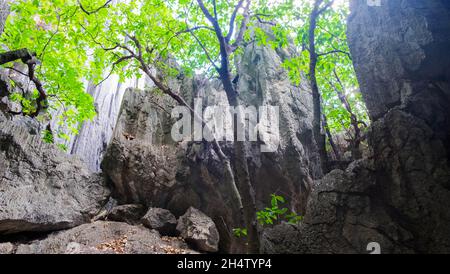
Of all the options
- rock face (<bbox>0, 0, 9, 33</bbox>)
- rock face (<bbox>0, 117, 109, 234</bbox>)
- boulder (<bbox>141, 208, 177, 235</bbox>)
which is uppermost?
rock face (<bbox>0, 0, 9, 33</bbox>)

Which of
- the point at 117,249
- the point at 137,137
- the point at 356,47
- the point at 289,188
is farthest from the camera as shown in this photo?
the point at 137,137

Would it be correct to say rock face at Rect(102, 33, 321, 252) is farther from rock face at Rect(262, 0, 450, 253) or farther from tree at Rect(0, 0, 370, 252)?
rock face at Rect(262, 0, 450, 253)

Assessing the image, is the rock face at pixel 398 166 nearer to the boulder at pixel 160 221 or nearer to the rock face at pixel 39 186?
the boulder at pixel 160 221

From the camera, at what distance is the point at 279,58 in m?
13.3

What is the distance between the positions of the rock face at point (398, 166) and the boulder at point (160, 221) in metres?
5.41

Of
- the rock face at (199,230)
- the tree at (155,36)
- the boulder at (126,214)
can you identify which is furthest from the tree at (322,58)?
the boulder at (126,214)

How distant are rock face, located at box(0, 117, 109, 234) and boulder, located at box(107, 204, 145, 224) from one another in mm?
573

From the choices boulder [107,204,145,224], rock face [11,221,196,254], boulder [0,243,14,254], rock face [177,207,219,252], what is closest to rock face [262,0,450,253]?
rock face [177,207,219,252]

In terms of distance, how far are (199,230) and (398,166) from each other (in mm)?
6385

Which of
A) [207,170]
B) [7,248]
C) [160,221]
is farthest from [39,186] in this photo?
[207,170]

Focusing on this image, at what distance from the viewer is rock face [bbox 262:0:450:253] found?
325 centimetres
